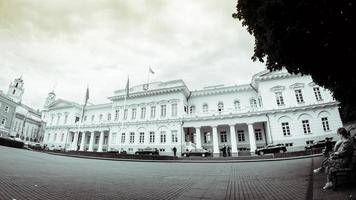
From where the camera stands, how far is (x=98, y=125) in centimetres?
3959

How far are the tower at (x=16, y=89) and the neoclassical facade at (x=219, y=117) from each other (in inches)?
1641

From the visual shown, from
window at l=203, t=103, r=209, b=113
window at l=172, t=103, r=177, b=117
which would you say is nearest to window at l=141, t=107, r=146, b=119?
window at l=172, t=103, r=177, b=117

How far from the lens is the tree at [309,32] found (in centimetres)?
531

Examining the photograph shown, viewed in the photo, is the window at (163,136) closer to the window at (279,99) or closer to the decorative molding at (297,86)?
the window at (279,99)

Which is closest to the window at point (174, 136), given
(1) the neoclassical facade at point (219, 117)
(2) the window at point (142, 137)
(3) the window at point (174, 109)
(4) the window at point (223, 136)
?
(1) the neoclassical facade at point (219, 117)

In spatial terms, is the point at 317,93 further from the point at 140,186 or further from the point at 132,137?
the point at 132,137

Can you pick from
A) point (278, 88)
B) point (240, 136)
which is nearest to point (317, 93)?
point (278, 88)

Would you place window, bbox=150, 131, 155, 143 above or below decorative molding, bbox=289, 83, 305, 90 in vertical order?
below

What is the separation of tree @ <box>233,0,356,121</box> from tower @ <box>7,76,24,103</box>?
89.1 m

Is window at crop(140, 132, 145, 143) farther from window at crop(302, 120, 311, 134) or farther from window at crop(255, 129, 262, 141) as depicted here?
window at crop(302, 120, 311, 134)

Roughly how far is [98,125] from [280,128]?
34.5 meters

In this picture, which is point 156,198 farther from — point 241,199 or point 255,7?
point 255,7

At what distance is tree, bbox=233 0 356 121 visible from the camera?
209 inches

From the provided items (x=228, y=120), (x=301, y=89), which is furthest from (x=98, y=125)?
(x=301, y=89)
